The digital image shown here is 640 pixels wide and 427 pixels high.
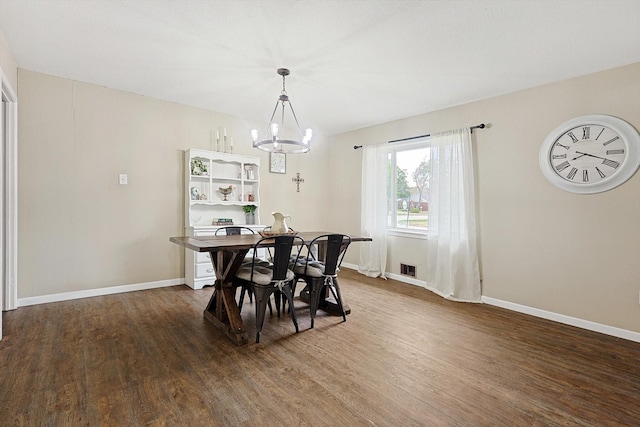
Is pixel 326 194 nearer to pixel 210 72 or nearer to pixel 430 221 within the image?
pixel 430 221

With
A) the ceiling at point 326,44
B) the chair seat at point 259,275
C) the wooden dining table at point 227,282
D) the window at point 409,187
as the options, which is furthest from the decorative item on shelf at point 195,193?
the window at point 409,187

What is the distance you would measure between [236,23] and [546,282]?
3.77 metres

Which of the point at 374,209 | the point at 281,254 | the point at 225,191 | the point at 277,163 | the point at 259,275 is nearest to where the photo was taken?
the point at 281,254

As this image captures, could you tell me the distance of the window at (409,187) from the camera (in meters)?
4.47

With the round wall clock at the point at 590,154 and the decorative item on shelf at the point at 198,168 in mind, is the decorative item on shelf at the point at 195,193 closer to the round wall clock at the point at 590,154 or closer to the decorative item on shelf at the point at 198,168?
the decorative item on shelf at the point at 198,168

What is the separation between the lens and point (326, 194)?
19.3 feet

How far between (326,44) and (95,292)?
368cm

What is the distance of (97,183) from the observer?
11.9ft

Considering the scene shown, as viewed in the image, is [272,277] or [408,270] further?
[408,270]

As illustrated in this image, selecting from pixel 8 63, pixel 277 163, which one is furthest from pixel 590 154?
pixel 8 63

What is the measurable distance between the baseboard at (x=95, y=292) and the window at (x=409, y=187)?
3267mm

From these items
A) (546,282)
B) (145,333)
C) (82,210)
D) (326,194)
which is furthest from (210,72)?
(546,282)

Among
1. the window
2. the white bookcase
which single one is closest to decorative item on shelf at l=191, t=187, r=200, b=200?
the white bookcase

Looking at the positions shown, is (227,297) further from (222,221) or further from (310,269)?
(222,221)
